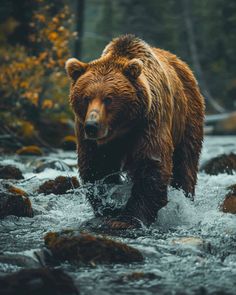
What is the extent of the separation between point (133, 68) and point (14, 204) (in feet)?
6.37

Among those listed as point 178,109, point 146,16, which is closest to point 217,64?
point 146,16

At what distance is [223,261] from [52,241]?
138 centimetres

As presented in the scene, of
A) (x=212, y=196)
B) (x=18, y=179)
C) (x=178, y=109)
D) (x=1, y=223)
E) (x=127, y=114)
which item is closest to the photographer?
(x=127, y=114)

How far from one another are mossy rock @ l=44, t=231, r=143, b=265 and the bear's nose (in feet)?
3.11

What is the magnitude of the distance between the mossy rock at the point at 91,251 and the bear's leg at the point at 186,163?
2551mm

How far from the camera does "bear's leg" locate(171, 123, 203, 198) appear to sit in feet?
25.6

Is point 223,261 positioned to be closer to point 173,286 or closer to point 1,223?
point 173,286

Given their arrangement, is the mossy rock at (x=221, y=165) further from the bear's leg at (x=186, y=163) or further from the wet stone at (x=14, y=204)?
the wet stone at (x=14, y=204)

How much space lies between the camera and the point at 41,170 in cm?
1075

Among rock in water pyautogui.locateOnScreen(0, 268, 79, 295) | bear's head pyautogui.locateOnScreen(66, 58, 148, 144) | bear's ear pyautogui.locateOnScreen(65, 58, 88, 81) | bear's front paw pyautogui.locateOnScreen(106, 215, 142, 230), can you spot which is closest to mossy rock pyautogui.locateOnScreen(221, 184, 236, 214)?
bear's front paw pyautogui.locateOnScreen(106, 215, 142, 230)

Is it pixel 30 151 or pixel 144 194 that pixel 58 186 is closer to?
pixel 144 194

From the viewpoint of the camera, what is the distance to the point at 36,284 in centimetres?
417

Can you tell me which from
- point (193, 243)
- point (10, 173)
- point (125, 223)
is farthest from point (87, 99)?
point (10, 173)

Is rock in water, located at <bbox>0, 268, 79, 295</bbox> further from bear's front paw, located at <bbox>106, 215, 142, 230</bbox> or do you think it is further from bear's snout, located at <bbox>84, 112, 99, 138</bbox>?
bear's front paw, located at <bbox>106, 215, 142, 230</bbox>
